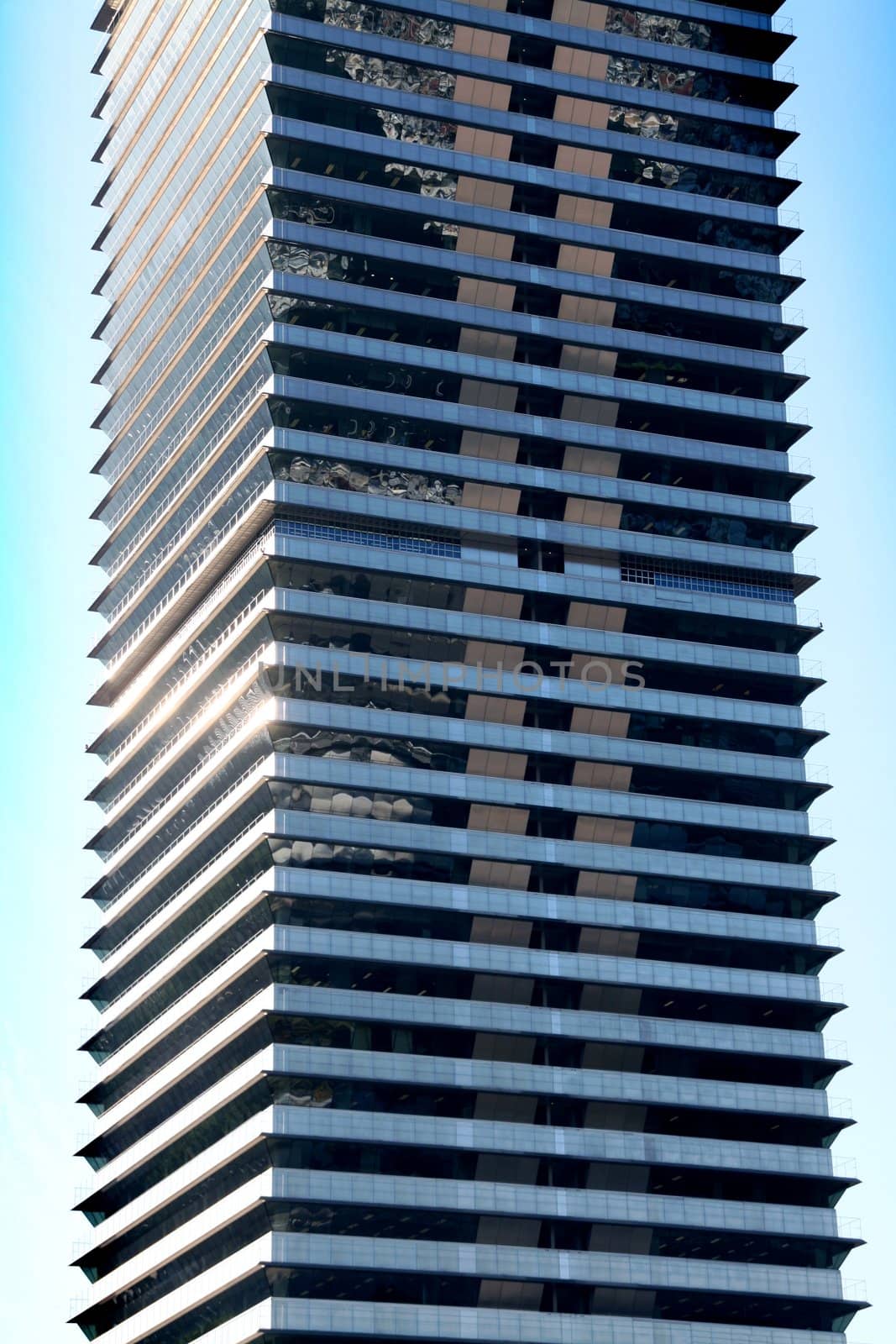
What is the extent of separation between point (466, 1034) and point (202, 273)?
216ft

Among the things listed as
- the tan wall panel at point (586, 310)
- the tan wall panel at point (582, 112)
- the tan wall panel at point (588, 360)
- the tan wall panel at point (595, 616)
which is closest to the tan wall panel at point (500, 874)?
the tan wall panel at point (595, 616)

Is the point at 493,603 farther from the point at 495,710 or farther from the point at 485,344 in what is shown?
the point at 485,344

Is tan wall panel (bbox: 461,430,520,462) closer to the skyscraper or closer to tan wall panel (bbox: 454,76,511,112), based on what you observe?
the skyscraper

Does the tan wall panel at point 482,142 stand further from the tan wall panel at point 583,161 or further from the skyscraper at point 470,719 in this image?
the tan wall panel at point 583,161

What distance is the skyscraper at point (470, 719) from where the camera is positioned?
156 metres

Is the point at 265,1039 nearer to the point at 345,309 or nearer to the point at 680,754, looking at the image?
the point at 680,754

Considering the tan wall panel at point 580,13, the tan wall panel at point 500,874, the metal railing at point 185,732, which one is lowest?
the tan wall panel at point 500,874

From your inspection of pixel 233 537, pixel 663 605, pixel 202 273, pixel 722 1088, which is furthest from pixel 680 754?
pixel 202 273

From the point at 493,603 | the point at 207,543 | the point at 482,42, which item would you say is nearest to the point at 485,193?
the point at 482,42

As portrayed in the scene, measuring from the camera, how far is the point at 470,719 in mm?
167500

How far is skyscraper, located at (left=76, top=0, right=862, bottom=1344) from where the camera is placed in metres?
156

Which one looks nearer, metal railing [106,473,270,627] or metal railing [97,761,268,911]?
metal railing [97,761,268,911]

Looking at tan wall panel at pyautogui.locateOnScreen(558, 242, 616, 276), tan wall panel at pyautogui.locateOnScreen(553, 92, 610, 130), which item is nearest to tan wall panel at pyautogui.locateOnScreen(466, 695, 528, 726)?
tan wall panel at pyautogui.locateOnScreen(558, 242, 616, 276)

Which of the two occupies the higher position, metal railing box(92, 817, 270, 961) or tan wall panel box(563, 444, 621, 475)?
tan wall panel box(563, 444, 621, 475)
